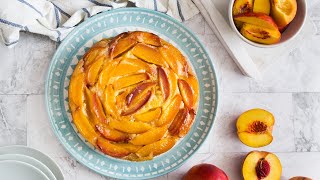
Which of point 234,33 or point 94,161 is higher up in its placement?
point 234,33

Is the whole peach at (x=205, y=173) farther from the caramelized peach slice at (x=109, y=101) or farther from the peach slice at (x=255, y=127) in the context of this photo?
the caramelized peach slice at (x=109, y=101)

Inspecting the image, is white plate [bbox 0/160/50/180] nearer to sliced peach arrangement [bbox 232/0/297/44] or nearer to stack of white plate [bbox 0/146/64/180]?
stack of white plate [bbox 0/146/64/180]

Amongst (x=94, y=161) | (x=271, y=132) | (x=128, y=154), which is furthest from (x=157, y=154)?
(x=271, y=132)

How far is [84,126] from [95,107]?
54 millimetres

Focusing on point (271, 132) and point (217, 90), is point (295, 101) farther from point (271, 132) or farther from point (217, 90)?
point (217, 90)

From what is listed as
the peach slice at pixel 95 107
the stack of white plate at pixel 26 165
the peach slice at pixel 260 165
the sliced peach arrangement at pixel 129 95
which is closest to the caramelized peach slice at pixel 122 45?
the sliced peach arrangement at pixel 129 95

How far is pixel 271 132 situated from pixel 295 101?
4.7 inches

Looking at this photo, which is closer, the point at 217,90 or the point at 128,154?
the point at 128,154

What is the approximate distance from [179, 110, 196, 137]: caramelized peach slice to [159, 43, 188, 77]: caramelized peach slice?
0.10 metres

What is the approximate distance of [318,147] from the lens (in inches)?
64.2

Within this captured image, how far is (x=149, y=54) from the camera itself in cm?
145

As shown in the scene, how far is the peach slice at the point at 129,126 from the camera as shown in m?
1.43

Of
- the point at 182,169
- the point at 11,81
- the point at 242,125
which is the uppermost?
the point at 11,81

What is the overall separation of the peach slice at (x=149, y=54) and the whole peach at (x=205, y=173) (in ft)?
0.93
